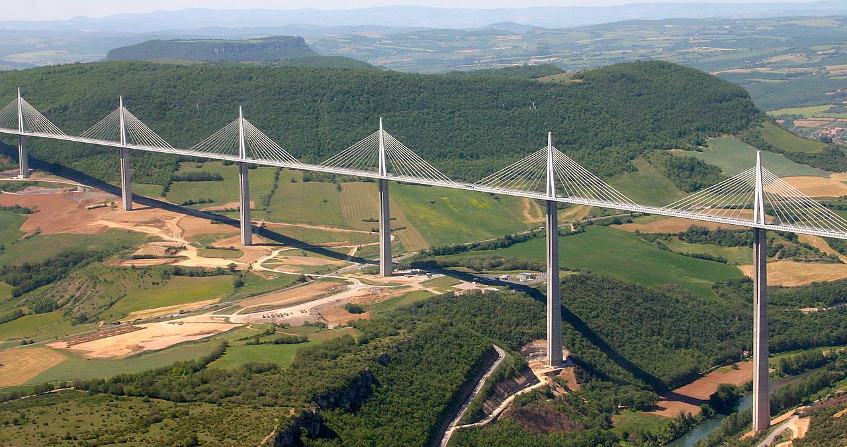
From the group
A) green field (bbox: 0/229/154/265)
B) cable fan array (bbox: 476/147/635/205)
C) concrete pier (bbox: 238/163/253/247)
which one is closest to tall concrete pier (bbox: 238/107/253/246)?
concrete pier (bbox: 238/163/253/247)

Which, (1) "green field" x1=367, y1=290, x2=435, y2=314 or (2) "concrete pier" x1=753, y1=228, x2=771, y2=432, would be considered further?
(1) "green field" x1=367, y1=290, x2=435, y2=314

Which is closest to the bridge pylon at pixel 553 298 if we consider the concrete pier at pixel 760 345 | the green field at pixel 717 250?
the concrete pier at pixel 760 345

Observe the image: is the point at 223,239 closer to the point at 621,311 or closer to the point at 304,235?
the point at 304,235

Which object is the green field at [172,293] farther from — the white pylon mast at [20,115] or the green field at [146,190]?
the white pylon mast at [20,115]

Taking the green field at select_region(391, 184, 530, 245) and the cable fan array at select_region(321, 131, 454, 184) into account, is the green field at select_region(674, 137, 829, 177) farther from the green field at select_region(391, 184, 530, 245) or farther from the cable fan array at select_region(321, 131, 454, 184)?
the cable fan array at select_region(321, 131, 454, 184)

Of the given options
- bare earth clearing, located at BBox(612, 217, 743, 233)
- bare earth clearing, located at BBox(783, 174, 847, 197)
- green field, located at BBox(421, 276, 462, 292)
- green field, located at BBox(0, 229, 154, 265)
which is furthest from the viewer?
bare earth clearing, located at BBox(783, 174, 847, 197)

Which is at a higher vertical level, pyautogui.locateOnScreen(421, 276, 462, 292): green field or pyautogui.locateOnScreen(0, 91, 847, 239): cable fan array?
pyautogui.locateOnScreen(0, 91, 847, 239): cable fan array
